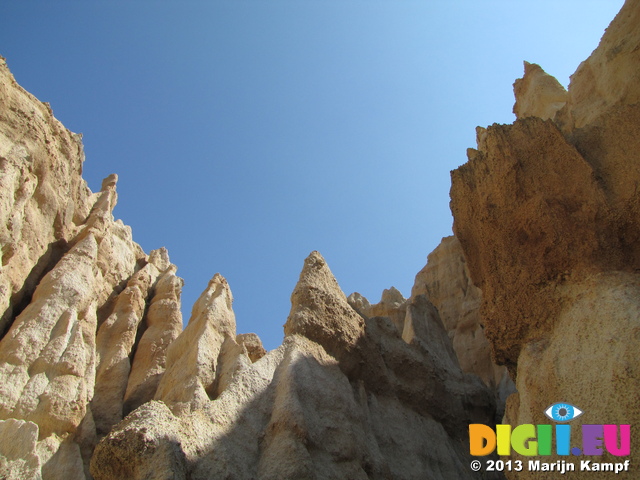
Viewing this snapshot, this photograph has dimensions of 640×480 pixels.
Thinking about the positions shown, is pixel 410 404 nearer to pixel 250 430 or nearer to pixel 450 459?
pixel 450 459

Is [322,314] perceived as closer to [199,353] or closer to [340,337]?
[340,337]

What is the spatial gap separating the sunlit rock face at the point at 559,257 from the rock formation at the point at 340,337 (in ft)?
0.09

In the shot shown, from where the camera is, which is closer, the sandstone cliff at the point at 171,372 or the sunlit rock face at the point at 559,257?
the sunlit rock face at the point at 559,257

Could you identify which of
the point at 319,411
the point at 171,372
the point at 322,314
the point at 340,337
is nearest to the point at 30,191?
the point at 171,372

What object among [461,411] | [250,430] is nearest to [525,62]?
[461,411]

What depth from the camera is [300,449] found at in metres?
7.49

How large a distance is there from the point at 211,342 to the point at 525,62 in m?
14.7

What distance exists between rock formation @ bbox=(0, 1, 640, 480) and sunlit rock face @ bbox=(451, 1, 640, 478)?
3cm

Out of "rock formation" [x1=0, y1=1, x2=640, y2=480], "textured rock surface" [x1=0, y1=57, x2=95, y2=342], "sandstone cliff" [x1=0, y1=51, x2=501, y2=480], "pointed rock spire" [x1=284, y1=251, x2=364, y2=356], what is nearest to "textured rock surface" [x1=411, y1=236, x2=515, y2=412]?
"rock formation" [x1=0, y1=1, x2=640, y2=480]

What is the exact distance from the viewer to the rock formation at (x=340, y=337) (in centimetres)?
727

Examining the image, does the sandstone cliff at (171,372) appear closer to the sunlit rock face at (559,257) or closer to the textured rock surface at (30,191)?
the textured rock surface at (30,191)

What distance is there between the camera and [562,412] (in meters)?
7.11

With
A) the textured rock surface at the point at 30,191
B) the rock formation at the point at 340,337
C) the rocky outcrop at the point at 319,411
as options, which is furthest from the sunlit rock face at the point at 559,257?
the textured rock surface at the point at 30,191

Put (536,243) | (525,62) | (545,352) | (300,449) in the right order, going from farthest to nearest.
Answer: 1. (525,62)
2. (536,243)
3. (545,352)
4. (300,449)
